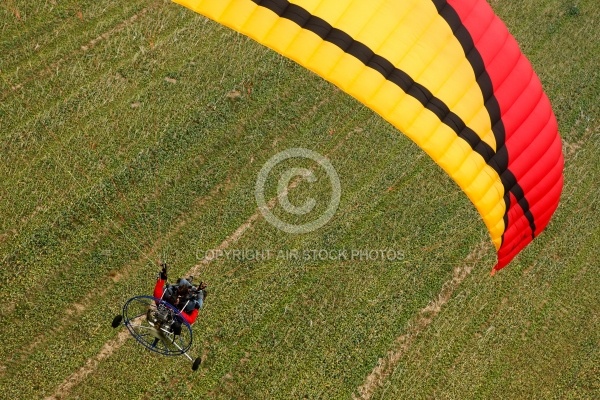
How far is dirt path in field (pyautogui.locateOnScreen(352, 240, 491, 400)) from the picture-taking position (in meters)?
15.7

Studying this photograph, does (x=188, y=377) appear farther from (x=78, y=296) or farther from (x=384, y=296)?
(x=384, y=296)

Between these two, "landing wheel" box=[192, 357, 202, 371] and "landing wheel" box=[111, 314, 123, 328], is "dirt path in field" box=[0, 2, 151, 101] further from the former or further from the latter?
"landing wheel" box=[192, 357, 202, 371]

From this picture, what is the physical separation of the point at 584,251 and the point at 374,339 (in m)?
6.33

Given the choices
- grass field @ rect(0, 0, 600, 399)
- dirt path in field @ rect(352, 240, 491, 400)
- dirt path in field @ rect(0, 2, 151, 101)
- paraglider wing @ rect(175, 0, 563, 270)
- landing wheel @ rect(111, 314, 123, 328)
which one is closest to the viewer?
paraglider wing @ rect(175, 0, 563, 270)

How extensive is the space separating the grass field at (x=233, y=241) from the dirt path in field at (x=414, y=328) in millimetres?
42

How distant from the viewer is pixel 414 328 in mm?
16734

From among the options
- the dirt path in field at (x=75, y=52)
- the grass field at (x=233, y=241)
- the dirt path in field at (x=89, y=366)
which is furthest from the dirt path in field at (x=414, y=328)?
the dirt path in field at (x=75, y=52)

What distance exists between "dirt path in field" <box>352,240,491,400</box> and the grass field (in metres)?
0.04

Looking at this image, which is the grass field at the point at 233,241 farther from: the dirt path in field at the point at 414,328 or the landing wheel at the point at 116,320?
the landing wheel at the point at 116,320

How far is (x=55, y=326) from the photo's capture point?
14547mm

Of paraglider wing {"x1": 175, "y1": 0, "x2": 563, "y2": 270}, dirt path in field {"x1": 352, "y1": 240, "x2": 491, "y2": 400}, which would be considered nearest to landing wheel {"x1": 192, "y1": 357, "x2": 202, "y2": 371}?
dirt path in field {"x1": 352, "y1": 240, "x2": 491, "y2": 400}

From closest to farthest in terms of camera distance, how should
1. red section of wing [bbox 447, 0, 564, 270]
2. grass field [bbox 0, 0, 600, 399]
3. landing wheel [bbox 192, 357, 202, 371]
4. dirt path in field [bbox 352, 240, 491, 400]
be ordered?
1. red section of wing [bbox 447, 0, 564, 270]
2. landing wheel [bbox 192, 357, 202, 371]
3. grass field [bbox 0, 0, 600, 399]
4. dirt path in field [bbox 352, 240, 491, 400]

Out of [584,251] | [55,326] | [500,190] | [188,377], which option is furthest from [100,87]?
[584,251]

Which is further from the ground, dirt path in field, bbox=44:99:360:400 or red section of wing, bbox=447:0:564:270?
red section of wing, bbox=447:0:564:270
